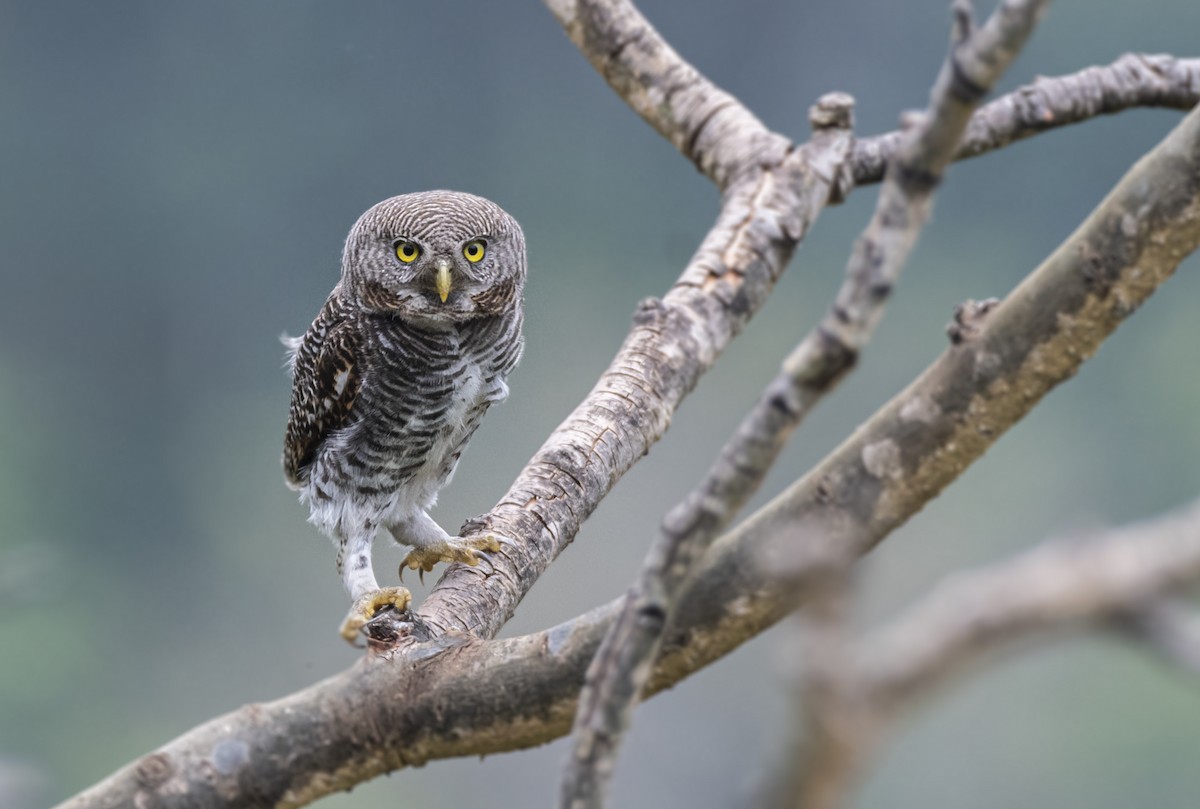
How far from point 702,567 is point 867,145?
1.55 meters

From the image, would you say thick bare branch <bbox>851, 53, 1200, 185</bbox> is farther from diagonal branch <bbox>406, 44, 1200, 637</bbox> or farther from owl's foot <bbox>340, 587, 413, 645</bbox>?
owl's foot <bbox>340, 587, 413, 645</bbox>

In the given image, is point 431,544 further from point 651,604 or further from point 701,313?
point 651,604

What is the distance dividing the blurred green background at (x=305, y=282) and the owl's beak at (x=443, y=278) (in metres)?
3.48

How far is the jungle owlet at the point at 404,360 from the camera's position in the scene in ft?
8.45

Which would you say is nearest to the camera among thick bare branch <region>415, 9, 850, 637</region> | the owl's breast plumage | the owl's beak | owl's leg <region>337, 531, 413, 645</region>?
owl's leg <region>337, 531, 413, 645</region>

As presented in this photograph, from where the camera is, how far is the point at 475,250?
2598 mm

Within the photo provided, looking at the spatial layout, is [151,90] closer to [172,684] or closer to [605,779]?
[172,684]

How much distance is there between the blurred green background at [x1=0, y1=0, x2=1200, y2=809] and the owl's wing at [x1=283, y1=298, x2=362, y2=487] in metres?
3.18

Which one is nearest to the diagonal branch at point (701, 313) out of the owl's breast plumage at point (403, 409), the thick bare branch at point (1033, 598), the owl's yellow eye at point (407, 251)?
the owl's breast plumage at point (403, 409)

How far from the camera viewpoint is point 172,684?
7508 millimetres

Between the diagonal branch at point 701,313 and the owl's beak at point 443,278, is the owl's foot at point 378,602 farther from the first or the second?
the owl's beak at point 443,278

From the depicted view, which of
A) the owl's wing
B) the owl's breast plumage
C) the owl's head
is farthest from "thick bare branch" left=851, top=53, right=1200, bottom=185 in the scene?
the owl's wing

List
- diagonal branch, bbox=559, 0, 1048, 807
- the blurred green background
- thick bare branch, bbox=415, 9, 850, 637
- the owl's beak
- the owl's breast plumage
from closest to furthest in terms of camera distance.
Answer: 1. diagonal branch, bbox=559, 0, 1048, 807
2. thick bare branch, bbox=415, 9, 850, 637
3. the owl's beak
4. the owl's breast plumage
5. the blurred green background

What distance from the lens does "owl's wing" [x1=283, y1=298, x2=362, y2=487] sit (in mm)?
2686
